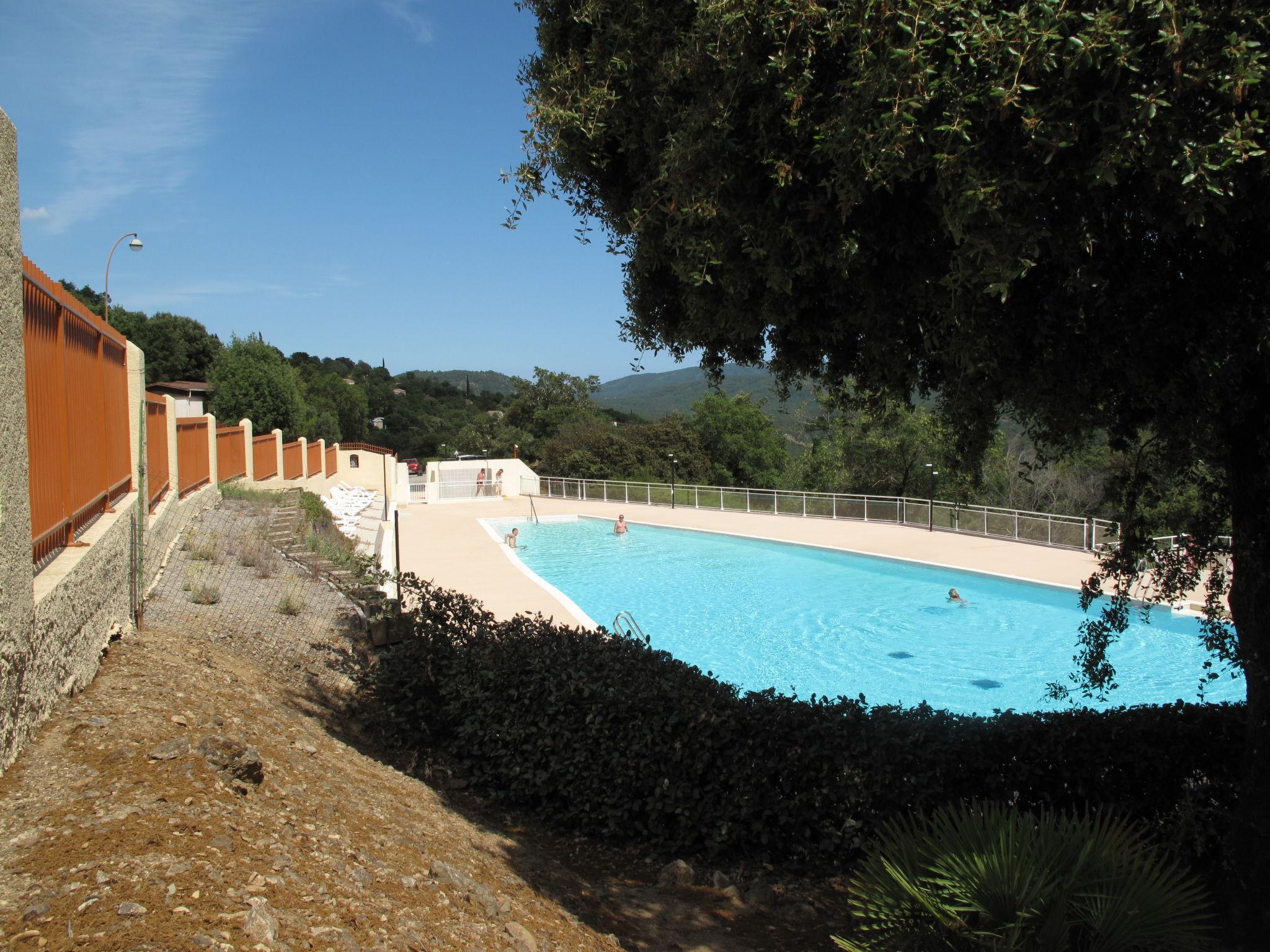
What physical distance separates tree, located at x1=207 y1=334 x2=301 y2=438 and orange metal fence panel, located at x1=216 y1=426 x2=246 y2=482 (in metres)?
13.7

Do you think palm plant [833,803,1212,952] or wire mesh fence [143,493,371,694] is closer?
palm plant [833,803,1212,952]

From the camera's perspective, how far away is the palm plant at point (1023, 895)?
2920mm

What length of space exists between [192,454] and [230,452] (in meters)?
4.45

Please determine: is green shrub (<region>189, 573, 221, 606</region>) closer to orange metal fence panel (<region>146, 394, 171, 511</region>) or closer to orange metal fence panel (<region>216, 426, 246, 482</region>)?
orange metal fence panel (<region>146, 394, 171, 511</region>)

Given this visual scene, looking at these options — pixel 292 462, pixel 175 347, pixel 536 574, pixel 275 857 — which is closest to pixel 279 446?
pixel 292 462

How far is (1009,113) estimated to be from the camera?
343cm

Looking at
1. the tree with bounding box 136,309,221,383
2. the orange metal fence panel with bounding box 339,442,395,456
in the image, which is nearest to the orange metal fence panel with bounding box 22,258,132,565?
the orange metal fence panel with bounding box 339,442,395,456

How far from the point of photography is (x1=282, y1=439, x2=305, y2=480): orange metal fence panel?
23469mm

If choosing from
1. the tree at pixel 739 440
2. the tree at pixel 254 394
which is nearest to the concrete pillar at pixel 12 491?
the tree at pixel 254 394

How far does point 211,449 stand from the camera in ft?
49.1

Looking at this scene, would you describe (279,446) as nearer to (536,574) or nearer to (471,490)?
(536,574)

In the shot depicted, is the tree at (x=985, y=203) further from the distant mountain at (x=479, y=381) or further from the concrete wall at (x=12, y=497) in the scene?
the distant mountain at (x=479, y=381)

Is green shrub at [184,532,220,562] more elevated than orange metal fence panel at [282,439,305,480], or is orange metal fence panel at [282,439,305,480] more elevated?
orange metal fence panel at [282,439,305,480]

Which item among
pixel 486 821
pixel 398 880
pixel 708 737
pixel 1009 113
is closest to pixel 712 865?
pixel 708 737
